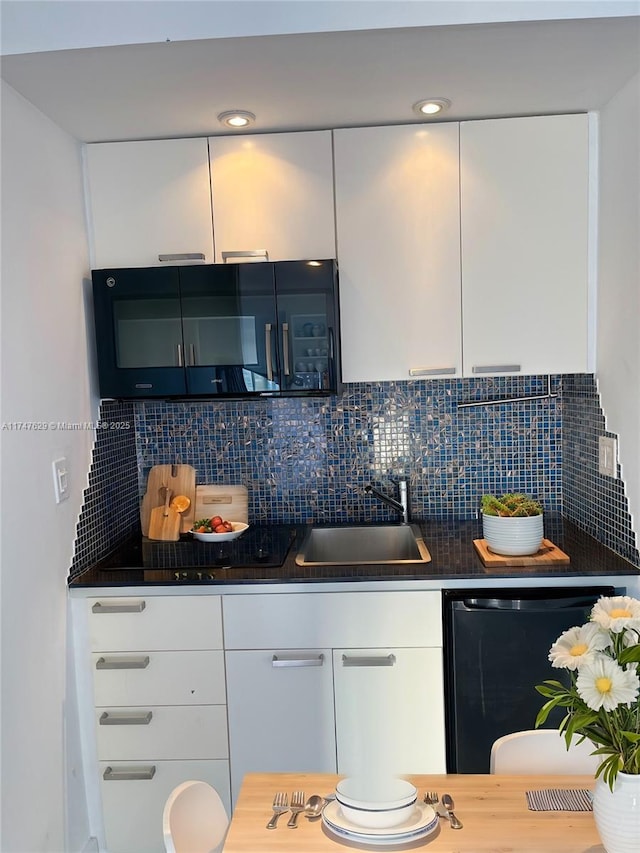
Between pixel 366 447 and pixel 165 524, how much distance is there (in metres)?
0.87

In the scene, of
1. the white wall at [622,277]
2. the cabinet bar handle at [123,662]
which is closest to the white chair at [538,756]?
the white wall at [622,277]

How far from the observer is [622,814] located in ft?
3.34

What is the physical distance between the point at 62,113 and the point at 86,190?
1.03ft

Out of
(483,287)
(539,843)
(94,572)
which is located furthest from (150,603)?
(483,287)

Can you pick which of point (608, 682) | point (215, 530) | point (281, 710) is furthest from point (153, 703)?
point (608, 682)

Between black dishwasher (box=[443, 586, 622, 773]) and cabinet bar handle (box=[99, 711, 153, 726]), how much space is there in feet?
3.20

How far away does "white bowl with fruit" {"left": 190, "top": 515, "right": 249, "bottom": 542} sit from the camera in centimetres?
252

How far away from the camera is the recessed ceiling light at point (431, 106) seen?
2100 mm

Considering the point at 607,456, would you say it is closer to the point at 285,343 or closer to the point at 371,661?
the point at 371,661

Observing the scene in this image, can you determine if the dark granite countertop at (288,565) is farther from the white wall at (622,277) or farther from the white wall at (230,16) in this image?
the white wall at (230,16)

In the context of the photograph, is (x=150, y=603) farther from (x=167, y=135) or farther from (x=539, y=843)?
(x=167, y=135)

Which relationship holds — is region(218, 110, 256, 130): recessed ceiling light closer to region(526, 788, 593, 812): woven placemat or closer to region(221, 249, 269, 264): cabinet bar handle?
region(221, 249, 269, 264): cabinet bar handle

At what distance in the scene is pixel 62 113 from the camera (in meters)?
2.07

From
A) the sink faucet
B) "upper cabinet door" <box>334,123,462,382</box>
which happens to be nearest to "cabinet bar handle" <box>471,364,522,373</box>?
"upper cabinet door" <box>334,123,462,382</box>
